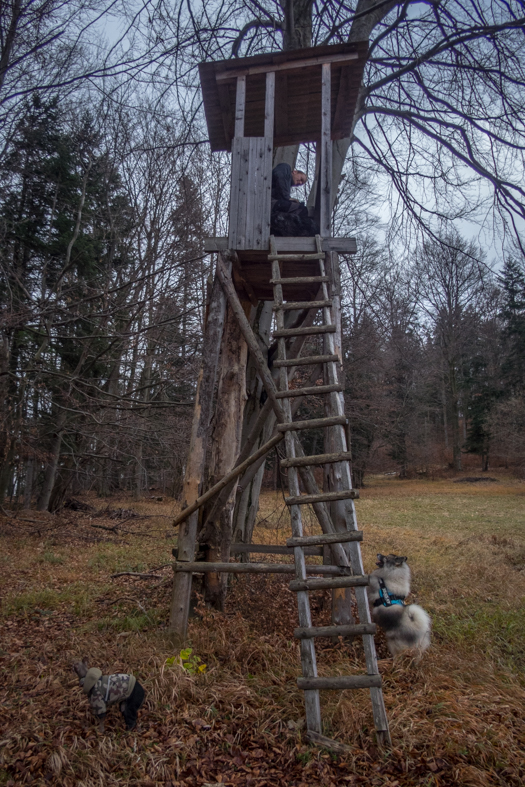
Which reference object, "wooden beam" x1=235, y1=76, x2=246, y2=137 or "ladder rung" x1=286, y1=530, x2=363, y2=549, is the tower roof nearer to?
"wooden beam" x1=235, y1=76, x2=246, y2=137

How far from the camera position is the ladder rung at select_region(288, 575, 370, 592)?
3.63m

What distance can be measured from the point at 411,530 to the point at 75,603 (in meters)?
9.38

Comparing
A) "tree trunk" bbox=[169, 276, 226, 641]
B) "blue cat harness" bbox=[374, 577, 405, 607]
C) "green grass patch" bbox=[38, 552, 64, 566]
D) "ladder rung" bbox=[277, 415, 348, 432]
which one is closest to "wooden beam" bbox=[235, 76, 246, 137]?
"tree trunk" bbox=[169, 276, 226, 641]

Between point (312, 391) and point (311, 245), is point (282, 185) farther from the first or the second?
point (312, 391)

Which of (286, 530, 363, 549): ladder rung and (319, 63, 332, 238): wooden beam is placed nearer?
(286, 530, 363, 549): ladder rung

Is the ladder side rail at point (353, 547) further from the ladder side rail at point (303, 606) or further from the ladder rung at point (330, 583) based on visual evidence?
the ladder side rail at point (303, 606)

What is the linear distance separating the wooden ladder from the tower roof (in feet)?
7.77

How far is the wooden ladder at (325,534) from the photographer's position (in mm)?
3305

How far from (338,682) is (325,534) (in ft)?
3.73

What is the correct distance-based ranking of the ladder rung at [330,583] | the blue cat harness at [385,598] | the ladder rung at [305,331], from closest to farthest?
the ladder rung at [330,583] < the blue cat harness at [385,598] < the ladder rung at [305,331]

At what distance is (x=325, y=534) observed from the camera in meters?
4.15

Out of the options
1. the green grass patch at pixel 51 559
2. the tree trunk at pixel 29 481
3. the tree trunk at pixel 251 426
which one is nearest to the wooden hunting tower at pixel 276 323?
the tree trunk at pixel 251 426

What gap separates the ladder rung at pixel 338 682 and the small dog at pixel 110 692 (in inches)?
44.8

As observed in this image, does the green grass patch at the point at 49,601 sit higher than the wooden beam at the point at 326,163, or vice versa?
the wooden beam at the point at 326,163
